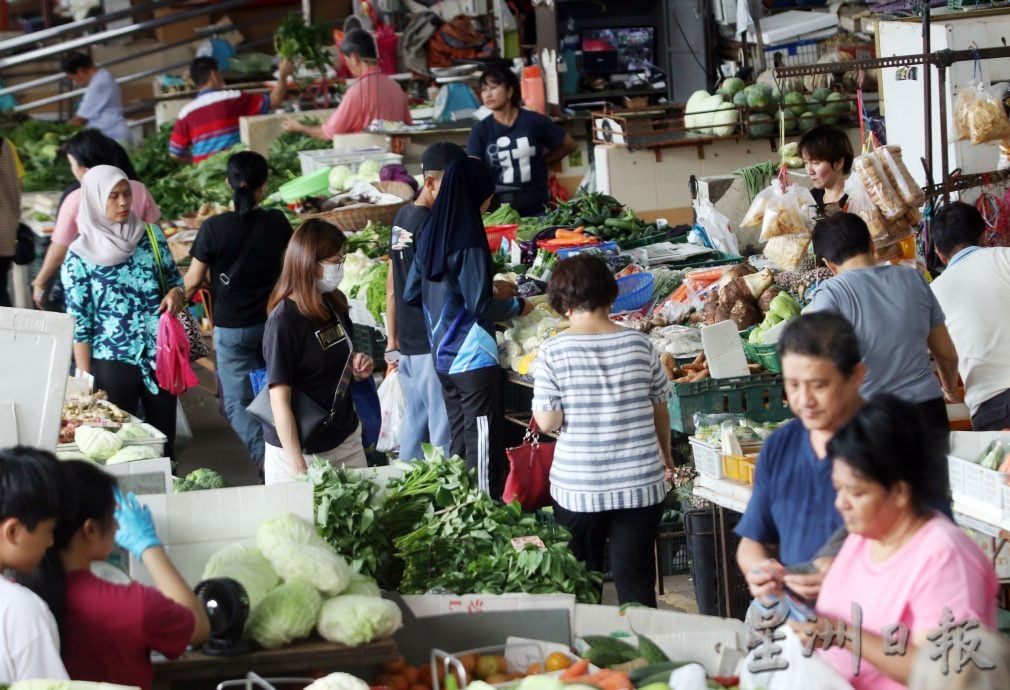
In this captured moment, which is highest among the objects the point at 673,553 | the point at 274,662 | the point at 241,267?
the point at 241,267

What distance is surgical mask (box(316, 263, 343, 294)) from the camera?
5633mm

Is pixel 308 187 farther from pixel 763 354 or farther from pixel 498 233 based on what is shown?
pixel 763 354

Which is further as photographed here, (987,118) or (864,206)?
(987,118)

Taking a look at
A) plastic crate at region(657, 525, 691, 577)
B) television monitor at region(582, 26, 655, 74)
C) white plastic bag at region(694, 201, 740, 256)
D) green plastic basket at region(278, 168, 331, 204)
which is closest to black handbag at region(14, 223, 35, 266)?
green plastic basket at region(278, 168, 331, 204)

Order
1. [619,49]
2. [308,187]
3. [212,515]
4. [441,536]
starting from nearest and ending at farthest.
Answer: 1. [212,515]
2. [441,536]
3. [308,187]
4. [619,49]

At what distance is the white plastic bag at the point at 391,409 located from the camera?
7758 millimetres

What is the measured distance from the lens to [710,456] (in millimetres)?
5387

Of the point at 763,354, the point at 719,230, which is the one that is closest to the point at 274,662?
the point at 763,354

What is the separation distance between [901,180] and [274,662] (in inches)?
152

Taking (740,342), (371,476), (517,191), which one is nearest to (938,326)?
(740,342)

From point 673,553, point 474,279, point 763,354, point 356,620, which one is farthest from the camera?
point 474,279

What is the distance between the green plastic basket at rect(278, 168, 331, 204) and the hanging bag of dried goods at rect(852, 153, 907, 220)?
5207mm

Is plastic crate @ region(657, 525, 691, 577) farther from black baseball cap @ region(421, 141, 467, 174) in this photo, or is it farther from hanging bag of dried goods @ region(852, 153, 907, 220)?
black baseball cap @ region(421, 141, 467, 174)

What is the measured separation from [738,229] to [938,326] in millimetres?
3203
